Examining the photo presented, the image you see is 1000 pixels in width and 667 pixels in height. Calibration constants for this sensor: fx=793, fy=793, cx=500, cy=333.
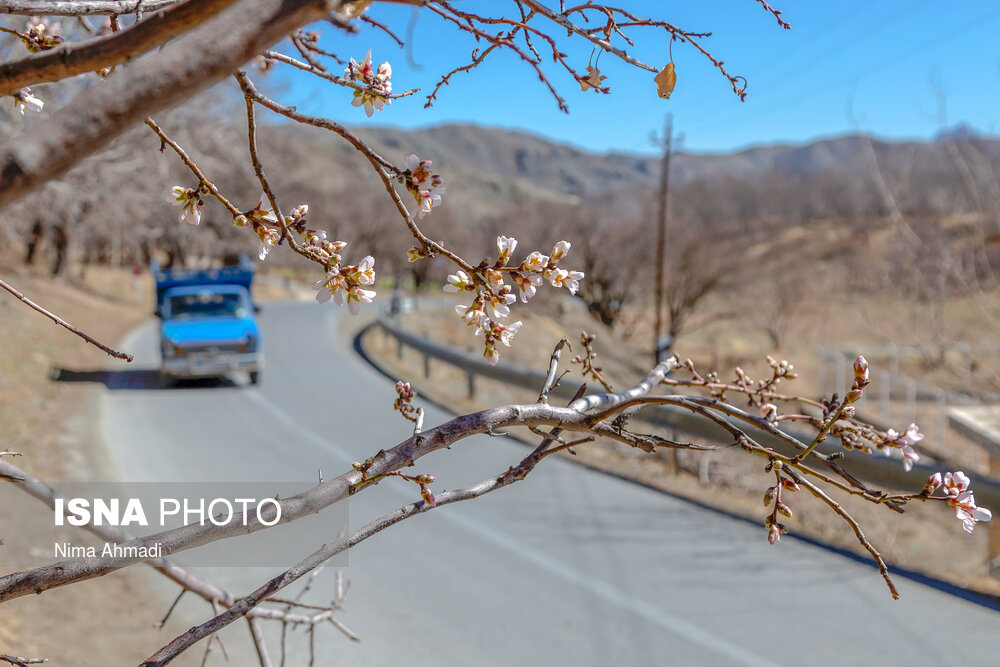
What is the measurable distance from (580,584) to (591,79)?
5.10 m

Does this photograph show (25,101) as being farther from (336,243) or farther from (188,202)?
(336,243)

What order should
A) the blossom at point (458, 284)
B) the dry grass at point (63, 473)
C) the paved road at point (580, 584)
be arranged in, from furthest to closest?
the paved road at point (580, 584) → the dry grass at point (63, 473) → the blossom at point (458, 284)

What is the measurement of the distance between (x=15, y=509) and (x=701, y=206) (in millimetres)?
118622

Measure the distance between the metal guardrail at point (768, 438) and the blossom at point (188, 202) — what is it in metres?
3.26

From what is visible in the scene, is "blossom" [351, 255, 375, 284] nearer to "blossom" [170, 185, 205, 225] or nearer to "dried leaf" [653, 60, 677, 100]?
"blossom" [170, 185, 205, 225]

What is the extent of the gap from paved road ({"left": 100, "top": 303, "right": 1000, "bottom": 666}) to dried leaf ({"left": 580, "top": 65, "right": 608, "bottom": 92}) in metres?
4.14

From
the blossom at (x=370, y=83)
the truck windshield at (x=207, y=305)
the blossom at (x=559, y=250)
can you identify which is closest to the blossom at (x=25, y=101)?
the blossom at (x=370, y=83)

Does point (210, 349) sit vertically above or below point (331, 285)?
below

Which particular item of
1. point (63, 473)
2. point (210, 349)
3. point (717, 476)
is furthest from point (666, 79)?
point (210, 349)

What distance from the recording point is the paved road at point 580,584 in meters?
5.19

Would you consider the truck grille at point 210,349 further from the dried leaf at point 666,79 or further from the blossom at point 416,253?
the dried leaf at point 666,79

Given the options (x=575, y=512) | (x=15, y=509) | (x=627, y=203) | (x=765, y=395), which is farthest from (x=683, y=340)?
(x=765, y=395)

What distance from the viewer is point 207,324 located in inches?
609

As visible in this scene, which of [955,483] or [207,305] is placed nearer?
Result: [955,483]
